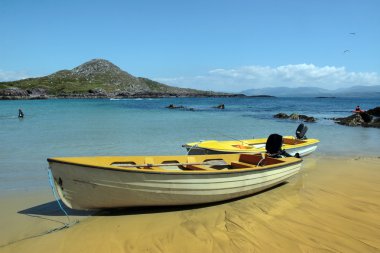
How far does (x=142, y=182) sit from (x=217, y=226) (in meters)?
1.96

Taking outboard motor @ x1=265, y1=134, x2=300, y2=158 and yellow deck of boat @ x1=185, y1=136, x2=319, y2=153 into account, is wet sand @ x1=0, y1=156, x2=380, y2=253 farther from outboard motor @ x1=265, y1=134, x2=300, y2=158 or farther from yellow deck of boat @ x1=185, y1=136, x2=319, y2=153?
yellow deck of boat @ x1=185, y1=136, x2=319, y2=153

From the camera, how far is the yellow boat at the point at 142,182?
7.28 meters

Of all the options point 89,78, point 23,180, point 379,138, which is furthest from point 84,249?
point 89,78

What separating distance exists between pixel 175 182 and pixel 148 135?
1573 cm

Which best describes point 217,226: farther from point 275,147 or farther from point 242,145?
point 242,145

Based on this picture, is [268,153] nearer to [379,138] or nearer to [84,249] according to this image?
[84,249]

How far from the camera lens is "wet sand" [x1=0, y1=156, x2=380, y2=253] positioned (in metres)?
6.55

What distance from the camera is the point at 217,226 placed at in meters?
7.56

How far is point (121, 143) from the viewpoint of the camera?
1956 cm

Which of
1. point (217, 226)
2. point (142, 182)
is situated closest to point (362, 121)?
point (217, 226)

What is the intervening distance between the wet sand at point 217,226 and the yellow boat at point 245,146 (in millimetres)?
3398

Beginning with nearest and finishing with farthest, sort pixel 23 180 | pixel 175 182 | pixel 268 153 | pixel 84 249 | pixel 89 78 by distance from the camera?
pixel 84 249
pixel 175 182
pixel 23 180
pixel 268 153
pixel 89 78

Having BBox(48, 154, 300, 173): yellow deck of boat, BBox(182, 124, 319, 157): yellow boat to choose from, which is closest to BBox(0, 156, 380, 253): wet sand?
BBox(48, 154, 300, 173): yellow deck of boat

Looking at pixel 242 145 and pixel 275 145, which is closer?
pixel 275 145
